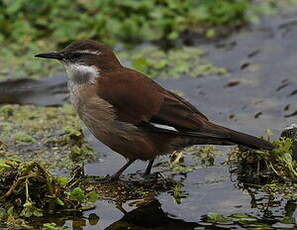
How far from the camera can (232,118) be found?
30.4 feet

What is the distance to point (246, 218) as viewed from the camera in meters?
6.55

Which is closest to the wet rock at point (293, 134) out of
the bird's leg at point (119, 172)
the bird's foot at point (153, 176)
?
the bird's foot at point (153, 176)

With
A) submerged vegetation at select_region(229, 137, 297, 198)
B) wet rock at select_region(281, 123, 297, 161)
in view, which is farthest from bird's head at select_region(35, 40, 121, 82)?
wet rock at select_region(281, 123, 297, 161)

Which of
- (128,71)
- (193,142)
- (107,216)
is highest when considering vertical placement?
(128,71)

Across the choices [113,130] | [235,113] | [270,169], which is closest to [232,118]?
[235,113]

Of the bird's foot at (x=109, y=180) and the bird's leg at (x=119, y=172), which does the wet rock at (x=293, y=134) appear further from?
the bird's foot at (x=109, y=180)

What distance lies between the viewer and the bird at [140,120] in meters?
A: 7.12

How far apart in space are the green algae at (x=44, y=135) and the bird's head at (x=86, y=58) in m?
0.91

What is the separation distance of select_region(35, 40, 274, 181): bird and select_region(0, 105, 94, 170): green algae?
825 millimetres

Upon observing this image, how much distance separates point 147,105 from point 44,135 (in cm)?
196

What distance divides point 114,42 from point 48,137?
3.05 meters

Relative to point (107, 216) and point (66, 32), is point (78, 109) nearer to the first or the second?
point (107, 216)

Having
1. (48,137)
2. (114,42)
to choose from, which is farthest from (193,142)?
(114,42)

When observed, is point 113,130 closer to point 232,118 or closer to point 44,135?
point 44,135
